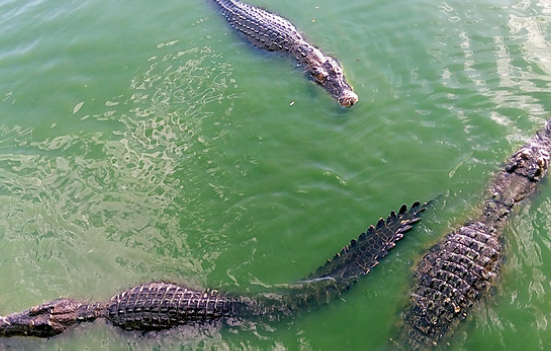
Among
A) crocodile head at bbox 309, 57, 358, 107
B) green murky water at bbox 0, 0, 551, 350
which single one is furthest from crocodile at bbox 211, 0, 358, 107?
green murky water at bbox 0, 0, 551, 350

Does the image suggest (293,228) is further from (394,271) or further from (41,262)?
(41,262)

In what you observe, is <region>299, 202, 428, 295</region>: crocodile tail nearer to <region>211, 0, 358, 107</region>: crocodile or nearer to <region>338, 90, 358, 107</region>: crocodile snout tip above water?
<region>338, 90, 358, 107</region>: crocodile snout tip above water

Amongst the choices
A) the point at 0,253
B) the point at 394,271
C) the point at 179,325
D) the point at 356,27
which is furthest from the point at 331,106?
the point at 0,253

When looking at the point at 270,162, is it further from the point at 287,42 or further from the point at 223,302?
the point at 287,42

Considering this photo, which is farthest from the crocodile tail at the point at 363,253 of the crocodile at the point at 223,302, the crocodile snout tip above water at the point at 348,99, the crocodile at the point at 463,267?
the crocodile snout tip above water at the point at 348,99

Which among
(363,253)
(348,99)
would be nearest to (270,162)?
(348,99)
